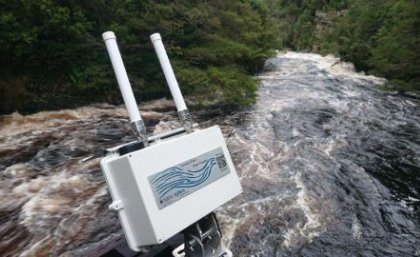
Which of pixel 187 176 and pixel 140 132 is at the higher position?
pixel 140 132

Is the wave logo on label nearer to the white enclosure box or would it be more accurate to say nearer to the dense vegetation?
the white enclosure box

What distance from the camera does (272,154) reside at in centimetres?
838

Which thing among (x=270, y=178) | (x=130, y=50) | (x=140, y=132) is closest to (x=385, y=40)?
(x=130, y=50)

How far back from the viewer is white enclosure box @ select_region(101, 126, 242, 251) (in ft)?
7.37

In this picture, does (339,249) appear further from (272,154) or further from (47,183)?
(47,183)

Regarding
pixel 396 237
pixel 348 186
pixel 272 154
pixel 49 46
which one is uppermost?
pixel 49 46

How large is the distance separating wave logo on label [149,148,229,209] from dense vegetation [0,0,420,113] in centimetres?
821

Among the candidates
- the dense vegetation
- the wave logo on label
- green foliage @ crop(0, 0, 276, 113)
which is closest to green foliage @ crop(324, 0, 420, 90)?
the dense vegetation

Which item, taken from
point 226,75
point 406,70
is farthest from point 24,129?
point 406,70

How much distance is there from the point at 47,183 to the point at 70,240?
1.93m

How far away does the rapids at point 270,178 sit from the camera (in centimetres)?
528

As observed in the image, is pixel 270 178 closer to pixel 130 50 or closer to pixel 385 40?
pixel 130 50

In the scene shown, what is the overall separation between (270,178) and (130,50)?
6478 mm

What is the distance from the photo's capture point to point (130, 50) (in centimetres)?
1134
